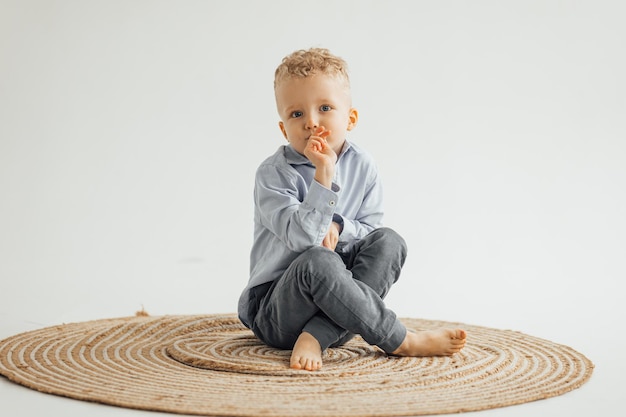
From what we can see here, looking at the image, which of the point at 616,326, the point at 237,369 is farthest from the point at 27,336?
the point at 616,326

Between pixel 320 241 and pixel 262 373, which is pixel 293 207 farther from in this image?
pixel 262 373

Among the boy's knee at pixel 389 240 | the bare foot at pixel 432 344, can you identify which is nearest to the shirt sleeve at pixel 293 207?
the boy's knee at pixel 389 240

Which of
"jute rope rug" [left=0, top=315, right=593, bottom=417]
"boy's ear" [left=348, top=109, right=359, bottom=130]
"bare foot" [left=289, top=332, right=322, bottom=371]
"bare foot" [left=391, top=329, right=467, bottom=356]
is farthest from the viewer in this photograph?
"boy's ear" [left=348, top=109, right=359, bottom=130]

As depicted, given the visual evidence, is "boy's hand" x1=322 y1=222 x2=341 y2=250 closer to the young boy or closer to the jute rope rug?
the young boy

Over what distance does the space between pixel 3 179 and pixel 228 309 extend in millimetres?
946

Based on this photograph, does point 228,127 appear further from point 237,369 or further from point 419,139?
point 237,369

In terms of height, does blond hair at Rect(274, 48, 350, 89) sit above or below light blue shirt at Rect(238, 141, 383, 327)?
above

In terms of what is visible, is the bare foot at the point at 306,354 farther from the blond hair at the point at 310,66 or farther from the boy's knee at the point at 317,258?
the blond hair at the point at 310,66

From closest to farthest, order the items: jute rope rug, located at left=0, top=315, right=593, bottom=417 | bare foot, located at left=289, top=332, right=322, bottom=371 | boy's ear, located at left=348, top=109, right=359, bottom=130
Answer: jute rope rug, located at left=0, top=315, right=593, bottom=417 → bare foot, located at left=289, top=332, right=322, bottom=371 → boy's ear, located at left=348, top=109, right=359, bottom=130

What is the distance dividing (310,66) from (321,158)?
23 centimetres

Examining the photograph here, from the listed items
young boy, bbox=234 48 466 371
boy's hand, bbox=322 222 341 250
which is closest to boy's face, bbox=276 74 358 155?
young boy, bbox=234 48 466 371

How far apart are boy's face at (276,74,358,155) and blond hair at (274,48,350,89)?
0.01 meters

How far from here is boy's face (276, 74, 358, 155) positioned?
1881 mm

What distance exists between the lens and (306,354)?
175 cm
